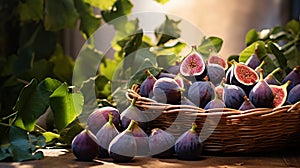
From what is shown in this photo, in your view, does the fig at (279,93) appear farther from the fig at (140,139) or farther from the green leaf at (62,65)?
the green leaf at (62,65)

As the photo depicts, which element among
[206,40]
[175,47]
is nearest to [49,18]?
[175,47]

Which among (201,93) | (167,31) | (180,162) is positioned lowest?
(180,162)

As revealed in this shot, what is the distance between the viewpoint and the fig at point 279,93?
793 mm

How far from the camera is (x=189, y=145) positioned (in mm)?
744

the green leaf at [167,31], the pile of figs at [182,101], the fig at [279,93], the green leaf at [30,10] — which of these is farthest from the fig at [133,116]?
the green leaf at [30,10]

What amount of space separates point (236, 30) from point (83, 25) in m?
0.55

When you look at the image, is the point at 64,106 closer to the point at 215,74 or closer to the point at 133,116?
the point at 133,116

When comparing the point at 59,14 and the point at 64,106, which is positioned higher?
the point at 59,14

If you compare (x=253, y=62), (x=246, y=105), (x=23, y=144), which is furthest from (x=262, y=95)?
(x=23, y=144)

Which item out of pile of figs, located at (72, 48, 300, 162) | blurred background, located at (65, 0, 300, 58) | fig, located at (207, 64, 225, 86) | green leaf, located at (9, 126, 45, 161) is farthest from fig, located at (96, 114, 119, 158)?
blurred background, located at (65, 0, 300, 58)

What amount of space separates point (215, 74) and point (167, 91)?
0.36 ft

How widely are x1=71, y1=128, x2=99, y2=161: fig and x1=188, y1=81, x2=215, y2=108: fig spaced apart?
185mm

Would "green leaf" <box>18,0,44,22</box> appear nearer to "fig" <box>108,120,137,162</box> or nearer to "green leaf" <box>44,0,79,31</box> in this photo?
"green leaf" <box>44,0,79,31</box>

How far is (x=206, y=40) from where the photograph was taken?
104 centimetres
